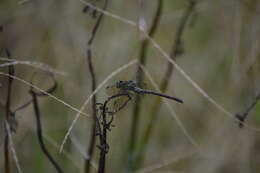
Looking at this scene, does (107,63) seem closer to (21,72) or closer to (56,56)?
(56,56)

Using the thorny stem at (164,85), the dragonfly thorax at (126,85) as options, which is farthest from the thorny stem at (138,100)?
the dragonfly thorax at (126,85)

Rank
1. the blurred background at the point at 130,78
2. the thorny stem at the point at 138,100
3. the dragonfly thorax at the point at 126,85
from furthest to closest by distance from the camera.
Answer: the blurred background at the point at 130,78
the thorny stem at the point at 138,100
the dragonfly thorax at the point at 126,85

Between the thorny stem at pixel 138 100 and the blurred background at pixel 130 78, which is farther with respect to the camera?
the blurred background at pixel 130 78

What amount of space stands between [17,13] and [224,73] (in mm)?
723

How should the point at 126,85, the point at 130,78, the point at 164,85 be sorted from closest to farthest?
1. the point at 126,85
2. the point at 164,85
3. the point at 130,78

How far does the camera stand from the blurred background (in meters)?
1.40

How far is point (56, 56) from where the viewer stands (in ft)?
4.99

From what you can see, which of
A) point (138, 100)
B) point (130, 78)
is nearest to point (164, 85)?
point (138, 100)

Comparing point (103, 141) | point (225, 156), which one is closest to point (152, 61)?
point (225, 156)

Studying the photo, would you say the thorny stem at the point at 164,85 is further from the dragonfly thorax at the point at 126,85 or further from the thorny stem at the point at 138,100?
the dragonfly thorax at the point at 126,85

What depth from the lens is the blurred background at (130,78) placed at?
140 cm

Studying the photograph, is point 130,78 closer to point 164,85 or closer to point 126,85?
point 164,85

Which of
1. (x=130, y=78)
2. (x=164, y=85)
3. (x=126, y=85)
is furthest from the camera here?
(x=130, y=78)

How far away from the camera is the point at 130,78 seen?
152 centimetres
